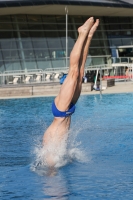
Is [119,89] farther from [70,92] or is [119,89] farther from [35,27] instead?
[70,92]

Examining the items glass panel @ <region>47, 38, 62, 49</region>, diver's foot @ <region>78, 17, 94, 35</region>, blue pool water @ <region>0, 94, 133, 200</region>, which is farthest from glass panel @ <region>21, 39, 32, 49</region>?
diver's foot @ <region>78, 17, 94, 35</region>

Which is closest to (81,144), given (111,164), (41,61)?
(111,164)

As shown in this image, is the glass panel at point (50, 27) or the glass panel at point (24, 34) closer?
the glass panel at point (24, 34)

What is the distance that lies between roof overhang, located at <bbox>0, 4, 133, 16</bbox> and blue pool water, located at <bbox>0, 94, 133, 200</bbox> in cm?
1820

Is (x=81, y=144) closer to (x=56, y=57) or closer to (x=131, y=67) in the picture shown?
(x=131, y=67)

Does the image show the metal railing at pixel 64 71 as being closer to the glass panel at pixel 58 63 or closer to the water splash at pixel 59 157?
the glass panel at pixel 58 63

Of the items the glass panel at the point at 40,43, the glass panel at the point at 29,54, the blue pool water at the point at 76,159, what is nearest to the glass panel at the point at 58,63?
the glass panel at the point at 40,43

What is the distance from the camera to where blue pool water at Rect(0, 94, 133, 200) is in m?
6.61

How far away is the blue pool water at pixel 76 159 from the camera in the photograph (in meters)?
6.61

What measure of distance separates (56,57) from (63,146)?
1126 inches

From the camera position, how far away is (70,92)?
23.6 ft

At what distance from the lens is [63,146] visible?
7.89 m

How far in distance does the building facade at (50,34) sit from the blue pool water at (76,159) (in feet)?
61.6

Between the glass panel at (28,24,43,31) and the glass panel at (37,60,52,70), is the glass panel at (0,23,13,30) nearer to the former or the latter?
the glass panel at (28,24,43,31)
